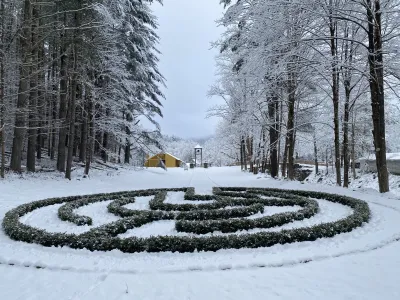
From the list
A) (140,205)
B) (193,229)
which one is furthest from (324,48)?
(193,229)

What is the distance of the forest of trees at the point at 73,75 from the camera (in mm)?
11586

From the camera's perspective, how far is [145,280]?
10.7 ft

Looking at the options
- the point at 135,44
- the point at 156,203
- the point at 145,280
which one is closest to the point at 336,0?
the point at 156,203

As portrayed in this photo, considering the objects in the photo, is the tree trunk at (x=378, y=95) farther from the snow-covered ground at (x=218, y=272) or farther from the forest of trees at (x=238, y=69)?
the snow-covered ground at (x=218, y=272)

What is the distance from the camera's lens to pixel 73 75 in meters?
13.2

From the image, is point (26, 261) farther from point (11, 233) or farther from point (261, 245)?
point (261, 245)

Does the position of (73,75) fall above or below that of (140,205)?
above

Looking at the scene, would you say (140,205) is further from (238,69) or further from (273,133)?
(273,133)

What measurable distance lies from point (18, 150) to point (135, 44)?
376 inches

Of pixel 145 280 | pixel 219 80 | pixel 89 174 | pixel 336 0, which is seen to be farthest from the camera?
pixel 219 80

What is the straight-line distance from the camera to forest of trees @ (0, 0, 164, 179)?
1159 cm

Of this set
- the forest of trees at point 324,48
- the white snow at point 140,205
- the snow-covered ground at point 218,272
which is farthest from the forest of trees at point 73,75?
the snow-covered ground at point 218,272

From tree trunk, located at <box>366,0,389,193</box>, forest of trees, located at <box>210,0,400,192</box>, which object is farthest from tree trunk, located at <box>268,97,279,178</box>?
tree trunk, located at <box>366,0,389,193</box>

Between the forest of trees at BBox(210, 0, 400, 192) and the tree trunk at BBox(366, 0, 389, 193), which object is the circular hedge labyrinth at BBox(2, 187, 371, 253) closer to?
the tree trunk at BBox(366, 0, 389, 193)
